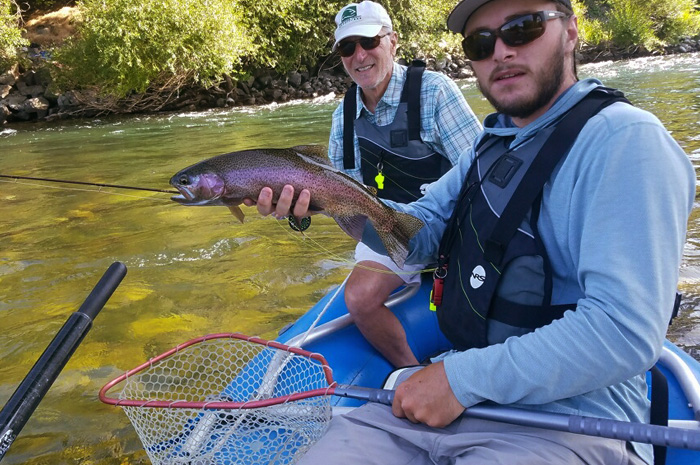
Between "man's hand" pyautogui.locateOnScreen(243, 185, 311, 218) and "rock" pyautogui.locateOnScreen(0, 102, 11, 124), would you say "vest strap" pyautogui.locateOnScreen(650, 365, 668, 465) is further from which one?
"rock" pyautogui.locateOnScreen(0, 102, 11, 124)

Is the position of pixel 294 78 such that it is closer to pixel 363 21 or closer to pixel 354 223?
pixel 363 21

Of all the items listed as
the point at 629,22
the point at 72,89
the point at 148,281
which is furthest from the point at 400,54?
the point at 148,281

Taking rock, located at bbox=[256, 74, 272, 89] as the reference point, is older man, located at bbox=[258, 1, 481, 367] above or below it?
above

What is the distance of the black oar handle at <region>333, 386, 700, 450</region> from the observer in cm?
144

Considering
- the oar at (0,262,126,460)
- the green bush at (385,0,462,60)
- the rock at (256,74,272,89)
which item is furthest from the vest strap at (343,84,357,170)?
the green bush at (385,0,462,60)

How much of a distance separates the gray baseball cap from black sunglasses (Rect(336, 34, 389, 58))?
5.13ft

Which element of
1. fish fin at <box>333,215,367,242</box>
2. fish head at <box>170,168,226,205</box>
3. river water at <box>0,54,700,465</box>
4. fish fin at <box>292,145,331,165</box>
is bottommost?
river water at <box>0,54,700,465</box>

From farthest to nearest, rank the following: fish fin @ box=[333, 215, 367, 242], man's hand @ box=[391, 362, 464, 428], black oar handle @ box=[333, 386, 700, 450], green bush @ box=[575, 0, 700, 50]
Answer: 1. green bush @ box=[575, 0, 700, 50]
2. fish fin @ box=[333, 215, 367, 242]
3. man's hand @ box=[391, 362, 464, 428]
4. black oar handle @ box=[333, 386, 700, 450]

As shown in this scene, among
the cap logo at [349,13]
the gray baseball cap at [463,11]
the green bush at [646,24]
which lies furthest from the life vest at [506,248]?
the green bush at [646,24]

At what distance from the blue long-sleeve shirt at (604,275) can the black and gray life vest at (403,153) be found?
194 cm

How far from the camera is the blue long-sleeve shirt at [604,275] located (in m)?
1.45

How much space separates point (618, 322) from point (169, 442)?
1693mm

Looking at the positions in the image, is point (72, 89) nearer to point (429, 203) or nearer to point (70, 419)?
point (70, 419)

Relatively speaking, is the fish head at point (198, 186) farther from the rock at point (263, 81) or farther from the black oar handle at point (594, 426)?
the rock at point (263, 81)
